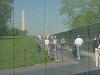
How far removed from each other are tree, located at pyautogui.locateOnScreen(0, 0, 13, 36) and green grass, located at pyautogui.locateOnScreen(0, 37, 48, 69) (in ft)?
1.28

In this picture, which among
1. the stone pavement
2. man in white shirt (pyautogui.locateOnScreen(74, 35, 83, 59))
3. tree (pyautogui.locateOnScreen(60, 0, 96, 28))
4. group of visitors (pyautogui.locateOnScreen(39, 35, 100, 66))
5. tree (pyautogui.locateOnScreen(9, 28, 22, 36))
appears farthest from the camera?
man in white shirt (pyautogui.locateOnScreen(74, 35, 83, 59))

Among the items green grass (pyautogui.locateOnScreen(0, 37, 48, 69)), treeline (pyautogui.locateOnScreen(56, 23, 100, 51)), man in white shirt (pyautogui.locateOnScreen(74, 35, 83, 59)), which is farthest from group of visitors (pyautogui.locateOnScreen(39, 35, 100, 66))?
green grass (pyautogui.locateOnScreen(0, 37, 48, 69))

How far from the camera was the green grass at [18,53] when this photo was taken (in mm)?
12875

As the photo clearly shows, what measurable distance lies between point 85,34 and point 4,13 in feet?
14.0

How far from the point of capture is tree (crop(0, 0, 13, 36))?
12805 mm

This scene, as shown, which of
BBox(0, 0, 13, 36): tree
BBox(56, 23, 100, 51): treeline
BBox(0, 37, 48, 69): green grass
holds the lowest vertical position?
BBox(0, 37, 48, 69): green grass

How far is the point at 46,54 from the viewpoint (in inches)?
549

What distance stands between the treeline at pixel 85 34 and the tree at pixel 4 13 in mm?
2524

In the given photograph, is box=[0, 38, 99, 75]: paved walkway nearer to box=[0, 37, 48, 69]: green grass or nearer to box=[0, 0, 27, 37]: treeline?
box=[0, 37, 48, 69]: green grass

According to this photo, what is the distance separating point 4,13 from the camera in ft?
42.2

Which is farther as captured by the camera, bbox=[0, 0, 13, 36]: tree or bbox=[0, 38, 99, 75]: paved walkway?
bbox=[0, 38, 99, 75]: paved walkway

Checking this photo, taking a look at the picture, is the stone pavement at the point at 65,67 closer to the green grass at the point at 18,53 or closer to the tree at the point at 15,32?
the green grass at the point at 18,53

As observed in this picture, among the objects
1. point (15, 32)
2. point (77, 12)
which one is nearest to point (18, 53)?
point (15, 32)

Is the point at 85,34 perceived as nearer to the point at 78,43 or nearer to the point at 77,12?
the point at 78,43
